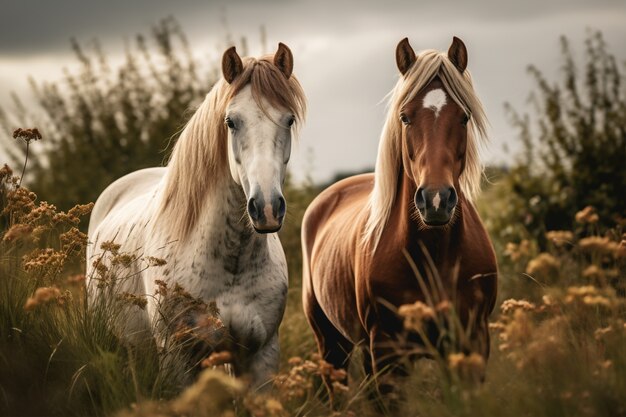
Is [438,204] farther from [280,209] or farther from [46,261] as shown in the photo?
[46,261]

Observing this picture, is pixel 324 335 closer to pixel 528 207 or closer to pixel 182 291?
pixel 182 291

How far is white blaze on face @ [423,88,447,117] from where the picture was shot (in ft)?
13.2

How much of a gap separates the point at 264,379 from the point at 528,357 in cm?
166

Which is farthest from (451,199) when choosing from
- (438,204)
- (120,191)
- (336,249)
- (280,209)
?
(120,191)

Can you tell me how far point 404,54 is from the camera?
4363mm

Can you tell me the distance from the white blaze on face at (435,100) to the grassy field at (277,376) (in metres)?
0.83

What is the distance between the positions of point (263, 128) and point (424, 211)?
90 cm

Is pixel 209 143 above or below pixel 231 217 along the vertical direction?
above

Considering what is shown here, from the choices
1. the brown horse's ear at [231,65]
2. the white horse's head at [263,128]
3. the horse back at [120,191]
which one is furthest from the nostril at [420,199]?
the horse back at [120,191]

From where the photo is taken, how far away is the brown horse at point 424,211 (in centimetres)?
393

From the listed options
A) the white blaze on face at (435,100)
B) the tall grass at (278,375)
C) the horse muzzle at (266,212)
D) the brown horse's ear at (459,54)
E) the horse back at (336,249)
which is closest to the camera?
the tall grass at (278,375)

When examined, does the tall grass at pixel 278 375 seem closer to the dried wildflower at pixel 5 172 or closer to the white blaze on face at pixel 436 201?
the dried wildflower at pixel 5 172

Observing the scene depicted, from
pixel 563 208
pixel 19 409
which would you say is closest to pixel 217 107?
pixel 19 409

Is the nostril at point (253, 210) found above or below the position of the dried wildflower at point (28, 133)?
below
